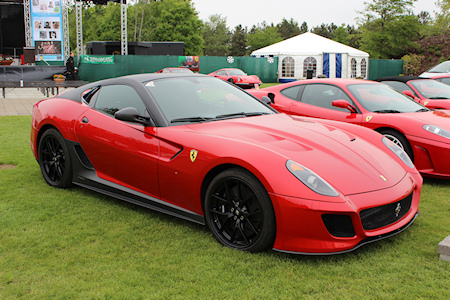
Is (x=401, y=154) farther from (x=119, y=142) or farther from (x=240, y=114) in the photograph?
(x=119, y=142)

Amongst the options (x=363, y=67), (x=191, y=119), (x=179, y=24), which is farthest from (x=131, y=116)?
(x=179, y=24)

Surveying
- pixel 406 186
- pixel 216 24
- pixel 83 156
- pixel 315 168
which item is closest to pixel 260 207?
pixel 315 168

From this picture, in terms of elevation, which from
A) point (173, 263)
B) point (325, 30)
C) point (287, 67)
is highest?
point (325, 30)

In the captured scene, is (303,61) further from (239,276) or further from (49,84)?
(239,276)

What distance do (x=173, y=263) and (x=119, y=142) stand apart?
1.42 meters

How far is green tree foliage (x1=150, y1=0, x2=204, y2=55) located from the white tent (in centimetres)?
3774

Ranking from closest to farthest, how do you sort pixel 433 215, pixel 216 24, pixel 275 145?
pixel 275 145 → pixel 433 215 → pixel 216 24

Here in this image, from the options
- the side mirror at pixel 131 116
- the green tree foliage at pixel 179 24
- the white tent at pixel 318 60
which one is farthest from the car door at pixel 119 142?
the green tree foliage at pixel 179 24

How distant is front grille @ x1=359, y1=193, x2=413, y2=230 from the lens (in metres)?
3.10

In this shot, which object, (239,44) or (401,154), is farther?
(239,44)

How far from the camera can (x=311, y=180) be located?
309 cm

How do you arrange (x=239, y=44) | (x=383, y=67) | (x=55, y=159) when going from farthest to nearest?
(x=239, y=44) < (x=383, y=67) < (x=55, y=159)

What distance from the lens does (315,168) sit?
321 cm

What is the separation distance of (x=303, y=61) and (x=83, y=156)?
3274 cm
